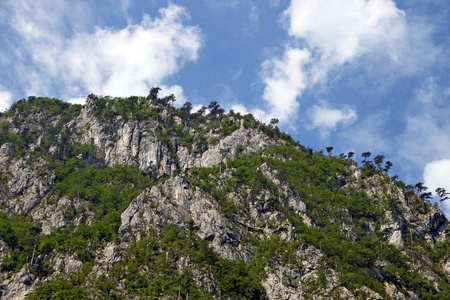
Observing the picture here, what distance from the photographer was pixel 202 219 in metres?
129

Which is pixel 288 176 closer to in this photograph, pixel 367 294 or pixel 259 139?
pixel 259 139

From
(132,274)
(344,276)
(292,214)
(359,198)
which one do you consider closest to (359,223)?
(359,198)

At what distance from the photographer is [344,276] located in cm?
11031

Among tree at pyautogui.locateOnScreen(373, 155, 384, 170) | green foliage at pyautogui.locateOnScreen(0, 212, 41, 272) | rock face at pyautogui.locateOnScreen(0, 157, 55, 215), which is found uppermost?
tree at pyautogui.locateOnScreen(373, 155, 384, 170)

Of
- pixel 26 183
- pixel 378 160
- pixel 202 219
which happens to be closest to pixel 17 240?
pixel 26 183

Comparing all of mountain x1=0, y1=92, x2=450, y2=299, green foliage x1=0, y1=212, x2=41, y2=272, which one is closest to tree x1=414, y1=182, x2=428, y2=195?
mountain x1=0, y1=92, x2=450, y2=299

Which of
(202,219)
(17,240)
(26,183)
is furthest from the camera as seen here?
(26,183)

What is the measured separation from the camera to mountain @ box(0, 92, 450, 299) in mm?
108188

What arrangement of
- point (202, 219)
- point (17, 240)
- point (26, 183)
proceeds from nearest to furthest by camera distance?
point (17, 240) → point (202, 219) → point (26, 183)

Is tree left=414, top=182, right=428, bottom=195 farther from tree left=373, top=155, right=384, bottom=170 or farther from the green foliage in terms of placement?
the green foliage

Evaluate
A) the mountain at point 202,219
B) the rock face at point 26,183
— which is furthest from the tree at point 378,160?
the rock face at point 26,183

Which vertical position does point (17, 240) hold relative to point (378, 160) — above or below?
below

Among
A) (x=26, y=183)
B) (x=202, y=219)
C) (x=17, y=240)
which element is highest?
(x=26, y=183)

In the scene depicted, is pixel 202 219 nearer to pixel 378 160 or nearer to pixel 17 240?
pixel 17 240
